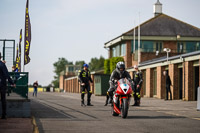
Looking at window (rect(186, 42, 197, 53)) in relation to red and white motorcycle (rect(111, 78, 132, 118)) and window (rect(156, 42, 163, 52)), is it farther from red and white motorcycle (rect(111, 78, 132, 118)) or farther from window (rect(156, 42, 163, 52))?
red and white motorcycle (rect(111, 78, 132, 118))

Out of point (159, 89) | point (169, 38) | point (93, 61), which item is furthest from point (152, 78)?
point (93, 61)

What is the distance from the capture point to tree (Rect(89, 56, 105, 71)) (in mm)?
172875

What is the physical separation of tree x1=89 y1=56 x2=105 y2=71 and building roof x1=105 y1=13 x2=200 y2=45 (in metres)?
109

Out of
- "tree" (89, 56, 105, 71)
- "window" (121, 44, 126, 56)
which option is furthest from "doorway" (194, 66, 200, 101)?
"tree" (89, 56, 105, 71)

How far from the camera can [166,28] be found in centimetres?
6003

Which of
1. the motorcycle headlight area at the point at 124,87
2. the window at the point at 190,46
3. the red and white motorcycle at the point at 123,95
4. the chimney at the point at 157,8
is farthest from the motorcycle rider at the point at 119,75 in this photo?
the chimney at the point at 157,8

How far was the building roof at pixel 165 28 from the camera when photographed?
58750 mm

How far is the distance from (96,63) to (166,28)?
12154 cm

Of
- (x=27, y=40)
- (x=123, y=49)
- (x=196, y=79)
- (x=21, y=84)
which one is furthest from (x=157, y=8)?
(x=21, y=84)

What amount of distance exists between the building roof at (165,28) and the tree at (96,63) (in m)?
109

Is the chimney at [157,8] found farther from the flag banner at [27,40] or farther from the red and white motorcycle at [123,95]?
the red and white motorcycle at [123,95]

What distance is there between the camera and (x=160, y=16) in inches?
2478

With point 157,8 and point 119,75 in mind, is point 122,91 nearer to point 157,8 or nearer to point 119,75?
point 119,75

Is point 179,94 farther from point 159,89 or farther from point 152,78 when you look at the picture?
point 152,78
